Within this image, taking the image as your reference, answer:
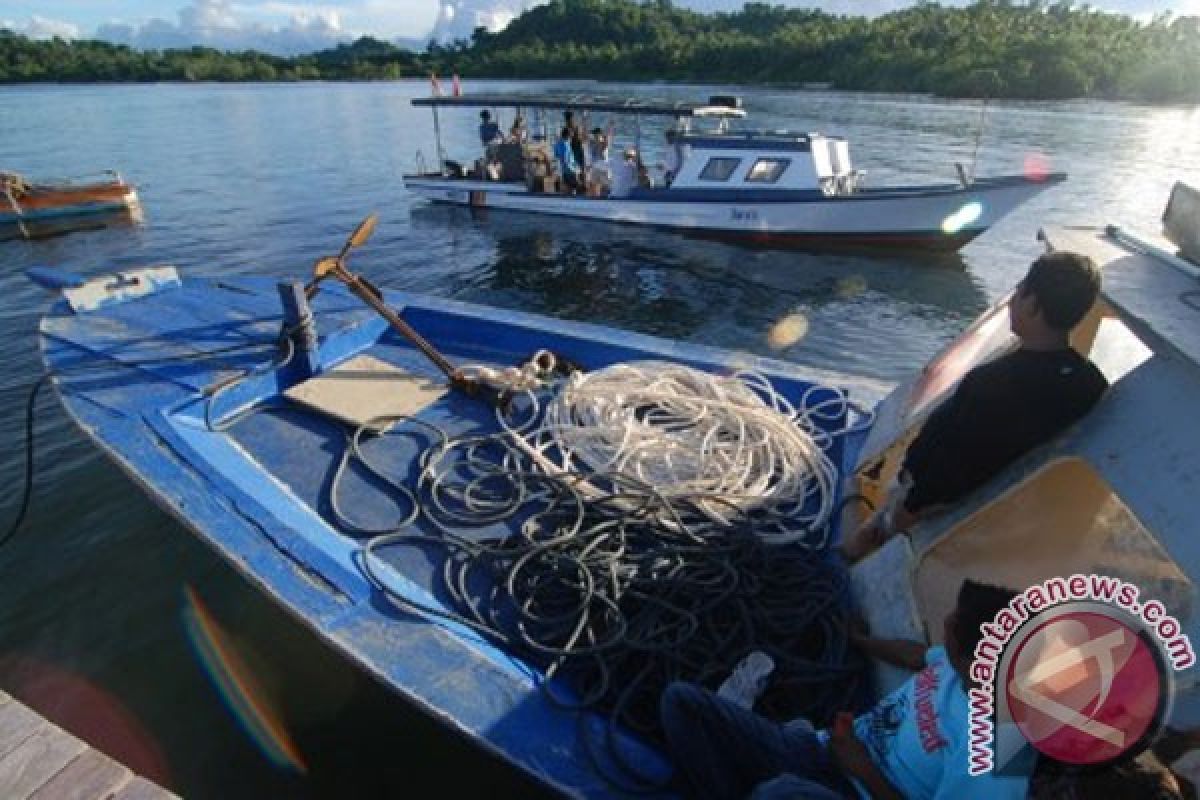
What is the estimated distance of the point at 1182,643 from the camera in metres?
1.99

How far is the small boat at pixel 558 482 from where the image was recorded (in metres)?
3.00

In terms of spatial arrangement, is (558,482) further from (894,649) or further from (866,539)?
(894,649)

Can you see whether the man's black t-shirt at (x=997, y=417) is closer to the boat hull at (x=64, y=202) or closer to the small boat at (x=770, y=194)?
the small boat at (x=770, y=194)

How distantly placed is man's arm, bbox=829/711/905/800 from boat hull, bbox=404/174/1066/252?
1423cm

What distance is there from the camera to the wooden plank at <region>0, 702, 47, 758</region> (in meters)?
2.69

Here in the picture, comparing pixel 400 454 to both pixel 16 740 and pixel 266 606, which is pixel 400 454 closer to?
pixel 266 606

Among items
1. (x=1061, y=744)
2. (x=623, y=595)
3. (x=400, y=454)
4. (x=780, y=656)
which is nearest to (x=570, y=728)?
(x=623, y=595)

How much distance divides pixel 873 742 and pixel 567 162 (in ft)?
56.6

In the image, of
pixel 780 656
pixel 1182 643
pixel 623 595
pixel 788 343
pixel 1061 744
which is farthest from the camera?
pixel 788 343

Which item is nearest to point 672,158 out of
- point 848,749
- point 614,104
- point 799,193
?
point 614,104

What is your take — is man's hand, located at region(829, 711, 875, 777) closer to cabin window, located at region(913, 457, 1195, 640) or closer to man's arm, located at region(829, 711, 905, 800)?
man's arm, located at region(829, 711, 905, 800)

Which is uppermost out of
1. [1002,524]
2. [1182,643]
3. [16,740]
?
[1182,643]

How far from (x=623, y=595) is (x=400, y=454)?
A: 6.96ft

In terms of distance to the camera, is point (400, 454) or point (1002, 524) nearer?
point (1002, 524)
